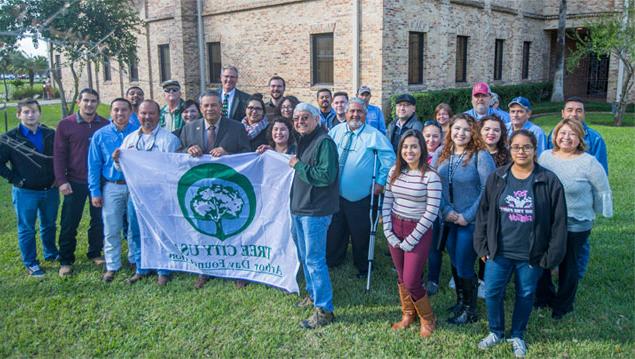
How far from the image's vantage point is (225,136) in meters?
5.35

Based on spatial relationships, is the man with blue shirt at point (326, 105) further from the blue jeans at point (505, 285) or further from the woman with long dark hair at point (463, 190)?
the blue jeans at point (505, 285)

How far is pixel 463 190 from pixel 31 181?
4587 millimetres

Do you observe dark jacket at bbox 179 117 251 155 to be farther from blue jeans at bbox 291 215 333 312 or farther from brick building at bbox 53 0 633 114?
brick building at bbox 53 0 633 114

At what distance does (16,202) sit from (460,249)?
4841 mm

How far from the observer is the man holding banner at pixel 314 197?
14.3ft

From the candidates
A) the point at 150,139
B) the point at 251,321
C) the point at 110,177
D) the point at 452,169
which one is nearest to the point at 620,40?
the point at 452,169

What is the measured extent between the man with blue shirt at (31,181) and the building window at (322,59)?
1144 cm

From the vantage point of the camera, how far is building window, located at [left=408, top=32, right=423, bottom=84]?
16.4 metres

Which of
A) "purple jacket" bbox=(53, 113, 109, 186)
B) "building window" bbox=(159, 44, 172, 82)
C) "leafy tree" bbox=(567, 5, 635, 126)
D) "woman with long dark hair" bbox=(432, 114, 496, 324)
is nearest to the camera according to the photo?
"woman with long dark hair" bbox=(432, 114, 496, 324)

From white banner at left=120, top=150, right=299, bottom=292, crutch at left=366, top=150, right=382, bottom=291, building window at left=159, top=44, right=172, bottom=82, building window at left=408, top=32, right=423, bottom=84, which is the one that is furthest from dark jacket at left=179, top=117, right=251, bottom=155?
building window at left=159, top=44, right=172, bottom=82

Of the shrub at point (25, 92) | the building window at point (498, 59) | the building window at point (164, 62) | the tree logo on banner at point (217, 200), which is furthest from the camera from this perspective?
the building window at point (164, 62)

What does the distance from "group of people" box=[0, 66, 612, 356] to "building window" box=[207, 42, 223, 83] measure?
14.1 meters

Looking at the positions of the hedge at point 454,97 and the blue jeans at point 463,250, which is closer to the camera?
the blue jeans at point 463,250

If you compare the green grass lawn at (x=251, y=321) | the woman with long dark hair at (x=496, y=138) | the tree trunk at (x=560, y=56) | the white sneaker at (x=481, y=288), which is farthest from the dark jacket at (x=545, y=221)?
the tree trunk at (x=560, y=56)
